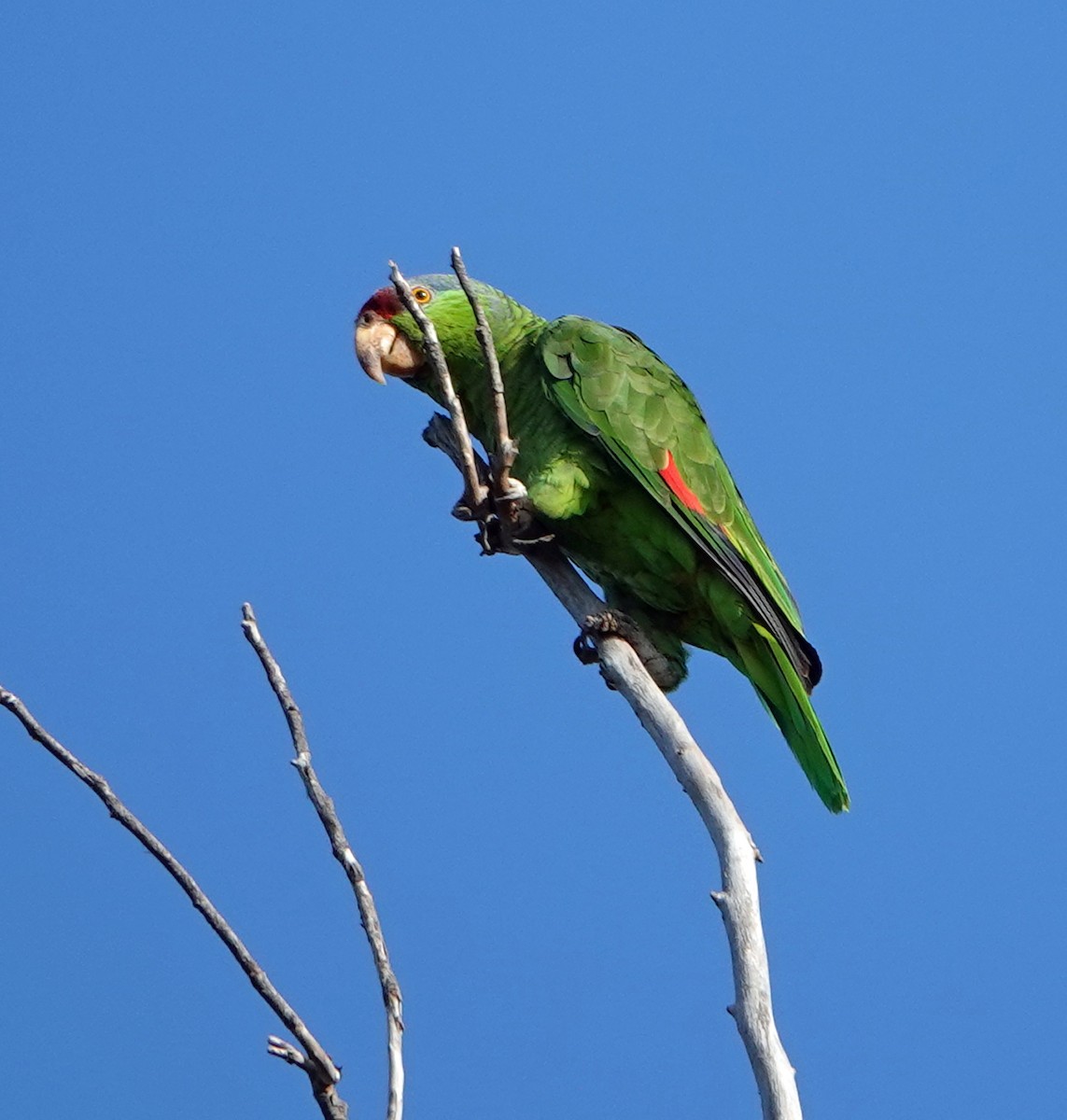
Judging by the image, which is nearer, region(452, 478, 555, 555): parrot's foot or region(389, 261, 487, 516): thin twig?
region(389, 261, 487, 516): thin twig

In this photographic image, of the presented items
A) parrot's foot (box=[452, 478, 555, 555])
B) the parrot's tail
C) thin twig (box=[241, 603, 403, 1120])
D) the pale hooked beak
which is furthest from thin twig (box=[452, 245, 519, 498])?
thin twig (box=[241, 603, 403, 1120])

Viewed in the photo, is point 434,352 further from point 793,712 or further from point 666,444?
point 793,712

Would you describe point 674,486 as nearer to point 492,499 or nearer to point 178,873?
point 492,499

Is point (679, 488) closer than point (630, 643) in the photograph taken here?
No

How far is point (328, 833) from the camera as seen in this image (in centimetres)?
159

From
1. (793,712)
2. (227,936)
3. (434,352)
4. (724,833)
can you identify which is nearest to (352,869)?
(227,936)

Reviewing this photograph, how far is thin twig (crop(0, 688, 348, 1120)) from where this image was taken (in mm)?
1390

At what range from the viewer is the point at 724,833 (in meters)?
2.17

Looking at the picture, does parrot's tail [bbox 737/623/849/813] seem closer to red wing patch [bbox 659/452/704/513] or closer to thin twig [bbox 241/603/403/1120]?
red wing patch [bbox 659/452/704/513]

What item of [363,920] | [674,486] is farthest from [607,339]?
[363,920]

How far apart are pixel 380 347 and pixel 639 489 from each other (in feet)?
2.56

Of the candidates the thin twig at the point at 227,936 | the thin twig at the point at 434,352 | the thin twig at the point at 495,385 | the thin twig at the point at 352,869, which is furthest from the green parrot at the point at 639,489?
the thin twig at the point at 227,936

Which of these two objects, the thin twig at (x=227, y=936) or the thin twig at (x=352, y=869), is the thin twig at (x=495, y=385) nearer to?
the thin twig at (x=352, y=869)

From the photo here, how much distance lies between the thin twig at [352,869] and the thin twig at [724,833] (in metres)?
0.53
